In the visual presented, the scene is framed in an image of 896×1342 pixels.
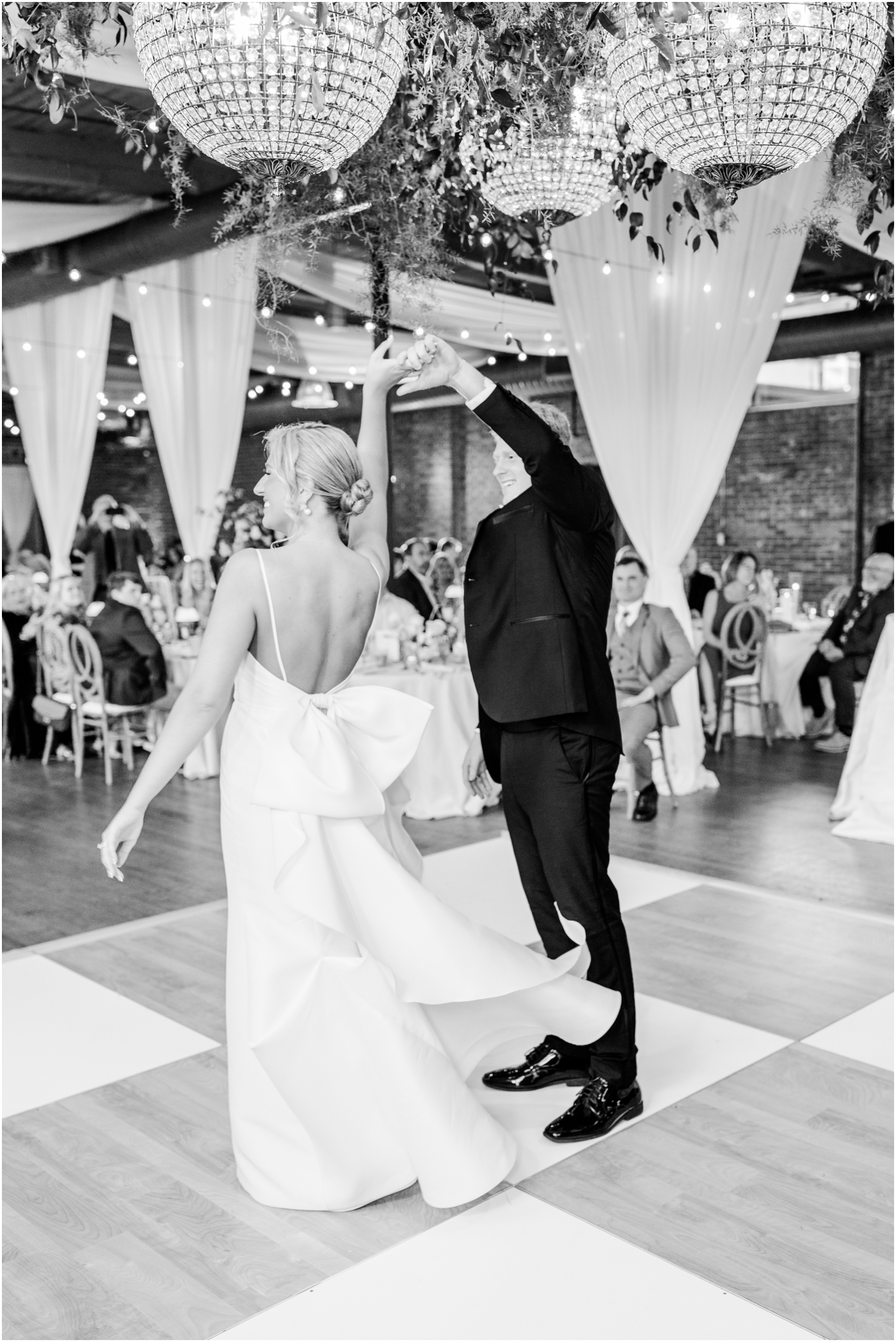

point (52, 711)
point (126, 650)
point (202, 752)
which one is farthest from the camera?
point (52, 711)

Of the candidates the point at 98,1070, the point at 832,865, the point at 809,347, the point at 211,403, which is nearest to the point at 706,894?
the point at 832,865

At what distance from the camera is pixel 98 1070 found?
3.19m

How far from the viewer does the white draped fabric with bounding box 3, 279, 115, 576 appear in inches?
394

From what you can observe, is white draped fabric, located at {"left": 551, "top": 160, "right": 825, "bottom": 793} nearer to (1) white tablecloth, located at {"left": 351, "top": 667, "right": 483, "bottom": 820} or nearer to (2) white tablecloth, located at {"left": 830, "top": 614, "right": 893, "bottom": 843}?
(2) white tablecloth, located at {"left": 830, "top": 614, "right": 893, "bottom": 843}

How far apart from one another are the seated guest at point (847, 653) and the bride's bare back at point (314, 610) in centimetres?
458

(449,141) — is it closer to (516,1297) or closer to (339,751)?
(339,751)

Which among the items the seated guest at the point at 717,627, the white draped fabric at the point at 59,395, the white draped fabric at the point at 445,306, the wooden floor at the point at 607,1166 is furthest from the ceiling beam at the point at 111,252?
the wooden floor at the point at 607,1166

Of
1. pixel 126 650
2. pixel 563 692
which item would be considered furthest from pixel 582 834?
pixel 126 650

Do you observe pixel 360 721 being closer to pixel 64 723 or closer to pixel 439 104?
pixel 439 104

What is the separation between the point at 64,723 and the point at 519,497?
5969mm

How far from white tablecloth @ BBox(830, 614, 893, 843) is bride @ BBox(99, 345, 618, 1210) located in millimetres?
3511

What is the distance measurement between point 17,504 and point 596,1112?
13.2 metres

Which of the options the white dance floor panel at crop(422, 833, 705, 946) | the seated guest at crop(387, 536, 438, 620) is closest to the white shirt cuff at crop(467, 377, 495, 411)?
the white dance floor panel at crop(422, 833, 705, 946)

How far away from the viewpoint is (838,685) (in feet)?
26.5
